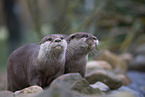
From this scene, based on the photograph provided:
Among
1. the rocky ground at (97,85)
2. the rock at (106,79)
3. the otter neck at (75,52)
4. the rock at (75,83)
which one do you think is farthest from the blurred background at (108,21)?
the rock at (75,83)

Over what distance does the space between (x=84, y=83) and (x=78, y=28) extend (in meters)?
3.89

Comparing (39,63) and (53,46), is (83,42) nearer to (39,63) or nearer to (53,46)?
(53,46)

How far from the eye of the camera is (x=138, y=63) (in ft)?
16.8

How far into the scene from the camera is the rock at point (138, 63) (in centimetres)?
499

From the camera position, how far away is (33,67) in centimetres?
214

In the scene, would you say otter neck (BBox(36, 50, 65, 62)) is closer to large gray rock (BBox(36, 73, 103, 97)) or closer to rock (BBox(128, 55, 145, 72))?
large gray rock (BBox(36, 73, 103, 97))

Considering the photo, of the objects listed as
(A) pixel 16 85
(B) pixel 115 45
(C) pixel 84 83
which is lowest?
(B) pixel 115 45

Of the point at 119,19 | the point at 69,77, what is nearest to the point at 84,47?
the point at 69,77

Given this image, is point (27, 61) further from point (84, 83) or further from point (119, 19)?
point (119, 19)

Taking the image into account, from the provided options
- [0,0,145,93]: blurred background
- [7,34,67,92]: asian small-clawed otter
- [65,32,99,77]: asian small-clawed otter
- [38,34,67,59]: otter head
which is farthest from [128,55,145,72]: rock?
[38,34,67,59]: otter head

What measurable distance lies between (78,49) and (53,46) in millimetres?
418

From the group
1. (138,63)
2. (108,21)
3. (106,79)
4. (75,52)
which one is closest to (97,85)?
(106,79)

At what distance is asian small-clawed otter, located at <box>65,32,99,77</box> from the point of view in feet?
7.23

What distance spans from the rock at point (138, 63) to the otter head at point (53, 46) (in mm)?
3547
